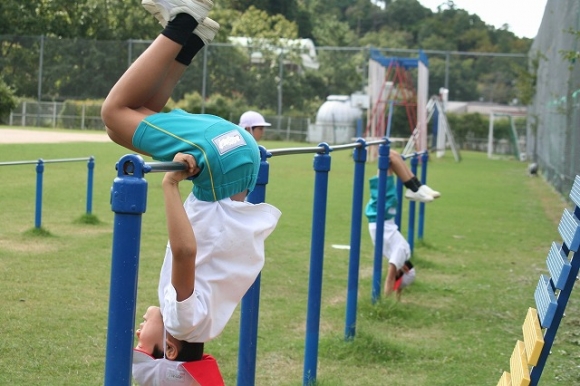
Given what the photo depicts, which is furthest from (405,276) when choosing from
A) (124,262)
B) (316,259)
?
(124,262)

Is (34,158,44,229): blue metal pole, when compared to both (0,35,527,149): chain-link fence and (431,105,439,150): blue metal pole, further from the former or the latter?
(0,35,527,149): chain-link fence

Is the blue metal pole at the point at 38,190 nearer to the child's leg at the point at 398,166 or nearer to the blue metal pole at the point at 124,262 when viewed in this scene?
the child's leg at the point at 398,166

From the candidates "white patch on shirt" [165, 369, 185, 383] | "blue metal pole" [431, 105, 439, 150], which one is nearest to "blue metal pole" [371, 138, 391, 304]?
"white patch on shirt" [165, 369, 185, 383]

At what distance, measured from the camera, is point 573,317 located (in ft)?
22.2

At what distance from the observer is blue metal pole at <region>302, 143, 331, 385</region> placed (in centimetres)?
465

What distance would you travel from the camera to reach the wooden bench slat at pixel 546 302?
3109 mm

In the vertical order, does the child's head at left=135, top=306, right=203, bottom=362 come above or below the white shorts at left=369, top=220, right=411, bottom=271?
above

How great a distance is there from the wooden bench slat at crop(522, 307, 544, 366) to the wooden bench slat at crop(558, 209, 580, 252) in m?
0.32

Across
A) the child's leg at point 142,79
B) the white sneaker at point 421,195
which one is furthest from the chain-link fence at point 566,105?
the child's leg at point 142,79

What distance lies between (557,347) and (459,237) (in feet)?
20.9

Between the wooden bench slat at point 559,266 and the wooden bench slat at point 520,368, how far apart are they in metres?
0.31

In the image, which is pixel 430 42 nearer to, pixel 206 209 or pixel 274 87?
pixel 274 87

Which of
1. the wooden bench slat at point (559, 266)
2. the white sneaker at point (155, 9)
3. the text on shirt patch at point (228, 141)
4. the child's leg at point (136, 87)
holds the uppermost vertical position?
the white sneaker at point (155, 9)

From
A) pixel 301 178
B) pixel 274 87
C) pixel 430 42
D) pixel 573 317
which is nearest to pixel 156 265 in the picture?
pixel 573 317
